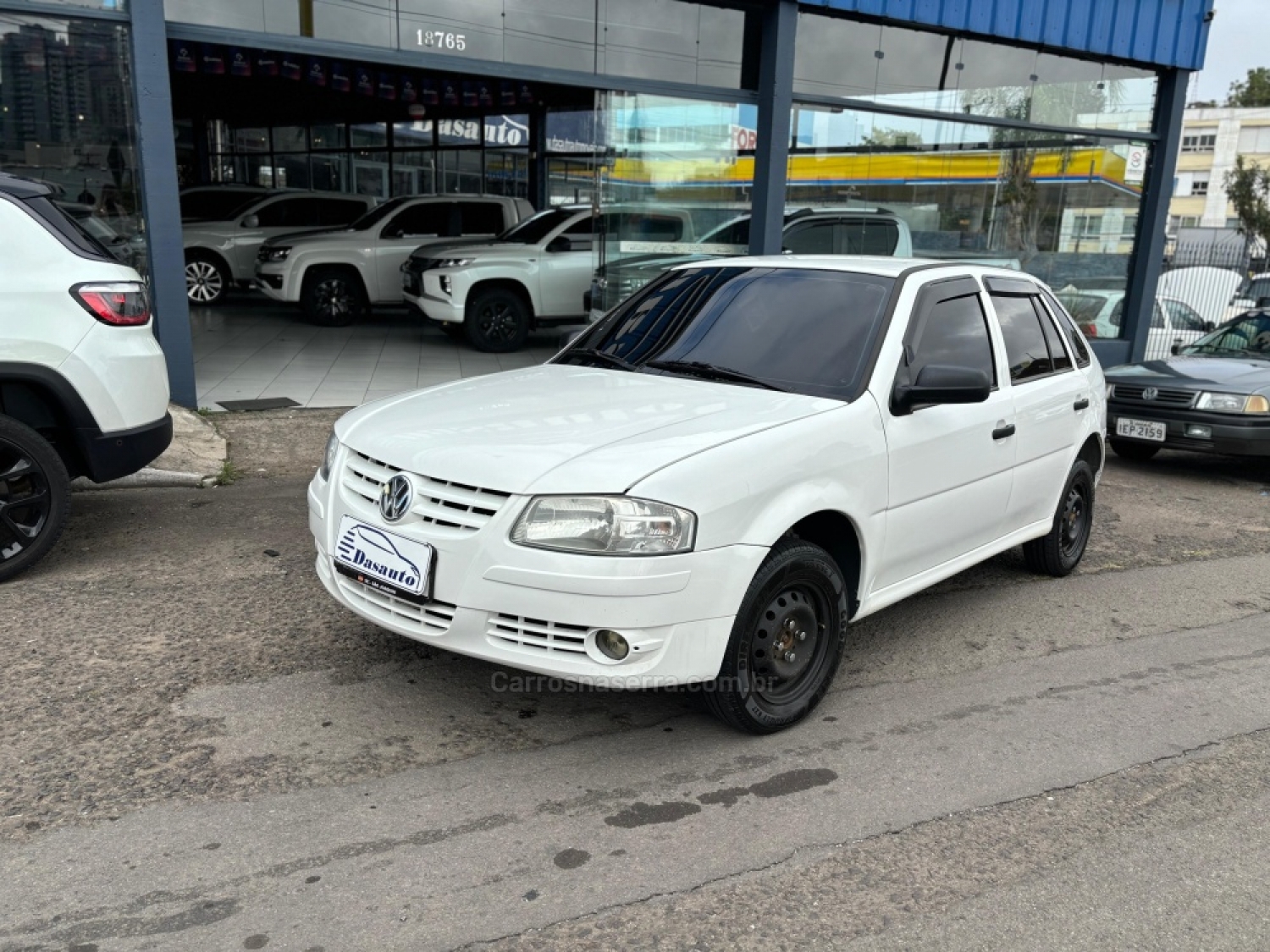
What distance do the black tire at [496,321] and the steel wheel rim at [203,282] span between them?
558 cm

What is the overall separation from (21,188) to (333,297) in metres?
9.75

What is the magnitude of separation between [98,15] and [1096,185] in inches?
482

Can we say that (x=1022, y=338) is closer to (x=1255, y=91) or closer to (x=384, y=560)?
(x=384, y=560)

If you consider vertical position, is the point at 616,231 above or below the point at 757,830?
above

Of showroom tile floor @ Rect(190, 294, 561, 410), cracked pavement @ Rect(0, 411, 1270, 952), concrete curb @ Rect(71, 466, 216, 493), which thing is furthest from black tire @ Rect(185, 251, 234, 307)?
cracked pavement @ Rect(0, 411, 1270, 952)

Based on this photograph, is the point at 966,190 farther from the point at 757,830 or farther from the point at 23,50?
the point at 757,830

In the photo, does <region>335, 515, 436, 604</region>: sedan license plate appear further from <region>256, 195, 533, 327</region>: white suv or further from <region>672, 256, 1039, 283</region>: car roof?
<region>256, 195, 533, 327</region>: white suv

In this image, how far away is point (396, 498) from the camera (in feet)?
11.3

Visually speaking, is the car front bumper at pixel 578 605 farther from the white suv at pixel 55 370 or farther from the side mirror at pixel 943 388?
the white suv at pixel 55 370

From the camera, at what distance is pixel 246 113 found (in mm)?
23422

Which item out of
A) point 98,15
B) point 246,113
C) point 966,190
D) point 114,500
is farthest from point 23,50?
point 246,113

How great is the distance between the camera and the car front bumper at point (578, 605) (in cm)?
319

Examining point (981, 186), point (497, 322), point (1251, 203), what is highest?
point (1251, 203)

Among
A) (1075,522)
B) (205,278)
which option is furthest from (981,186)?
(205,278)
